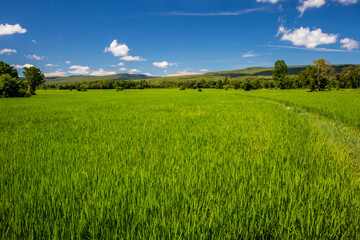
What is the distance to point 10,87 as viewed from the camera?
32656 millimetres

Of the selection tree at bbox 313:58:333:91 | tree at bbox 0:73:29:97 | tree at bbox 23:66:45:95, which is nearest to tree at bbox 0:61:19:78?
tree at bbox 0:73:29:97

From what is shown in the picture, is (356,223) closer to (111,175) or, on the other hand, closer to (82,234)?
(82,234)

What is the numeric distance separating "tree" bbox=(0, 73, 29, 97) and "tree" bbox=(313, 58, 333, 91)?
8581 centimetres

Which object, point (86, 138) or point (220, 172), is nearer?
point (220, 172)

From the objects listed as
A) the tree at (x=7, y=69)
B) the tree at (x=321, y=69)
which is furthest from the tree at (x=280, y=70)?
the tree at (x=7, y=69)

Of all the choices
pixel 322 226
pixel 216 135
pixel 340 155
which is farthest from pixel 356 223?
pixel 216 135

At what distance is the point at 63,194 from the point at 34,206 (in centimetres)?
26

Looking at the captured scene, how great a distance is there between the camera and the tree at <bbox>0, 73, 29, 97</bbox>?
31.5m

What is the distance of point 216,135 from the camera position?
5152 millimetres

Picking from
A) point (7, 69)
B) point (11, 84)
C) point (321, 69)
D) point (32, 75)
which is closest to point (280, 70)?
point (321, 69)

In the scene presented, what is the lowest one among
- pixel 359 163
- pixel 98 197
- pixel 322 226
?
pixel 359 163

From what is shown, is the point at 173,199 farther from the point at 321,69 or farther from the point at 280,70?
the point at 280,70

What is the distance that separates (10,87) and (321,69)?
8773 centimetres

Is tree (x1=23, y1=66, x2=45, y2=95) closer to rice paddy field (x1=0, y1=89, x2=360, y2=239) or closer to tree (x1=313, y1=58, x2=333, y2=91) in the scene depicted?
rice paddy field (x1=0, y1=89, x2=360, y2=239)
